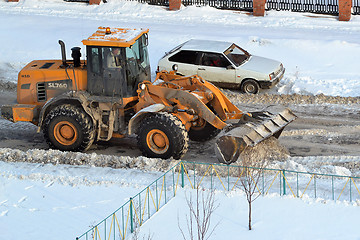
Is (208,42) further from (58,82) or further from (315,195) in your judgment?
(315,195)

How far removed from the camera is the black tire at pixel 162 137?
50.4ft

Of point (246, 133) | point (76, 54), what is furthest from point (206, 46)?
point (246, 133)

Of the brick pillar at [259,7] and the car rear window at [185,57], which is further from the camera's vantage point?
the brick pillar at [259,7]

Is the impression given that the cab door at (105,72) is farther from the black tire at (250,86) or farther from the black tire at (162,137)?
the black tire at (250,86)

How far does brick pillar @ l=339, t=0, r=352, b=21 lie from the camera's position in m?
27.1

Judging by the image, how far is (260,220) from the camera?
43.0ft

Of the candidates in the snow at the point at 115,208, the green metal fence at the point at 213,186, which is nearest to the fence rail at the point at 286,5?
the green metal fence at the point at 213,186

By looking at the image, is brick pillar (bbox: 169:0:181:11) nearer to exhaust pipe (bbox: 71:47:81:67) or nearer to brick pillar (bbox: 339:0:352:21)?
brick pillar (bbox: 339:0:352:21)

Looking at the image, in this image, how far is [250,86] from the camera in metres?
21.1

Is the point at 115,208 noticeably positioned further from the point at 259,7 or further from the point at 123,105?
the point at 259,7

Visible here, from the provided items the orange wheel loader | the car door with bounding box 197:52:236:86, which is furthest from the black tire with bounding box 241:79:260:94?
the orange wheel loader

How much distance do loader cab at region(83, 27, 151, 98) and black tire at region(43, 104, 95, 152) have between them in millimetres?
680

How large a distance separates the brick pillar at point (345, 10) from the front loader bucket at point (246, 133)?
12.2m

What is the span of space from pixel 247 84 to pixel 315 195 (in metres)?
7.69
